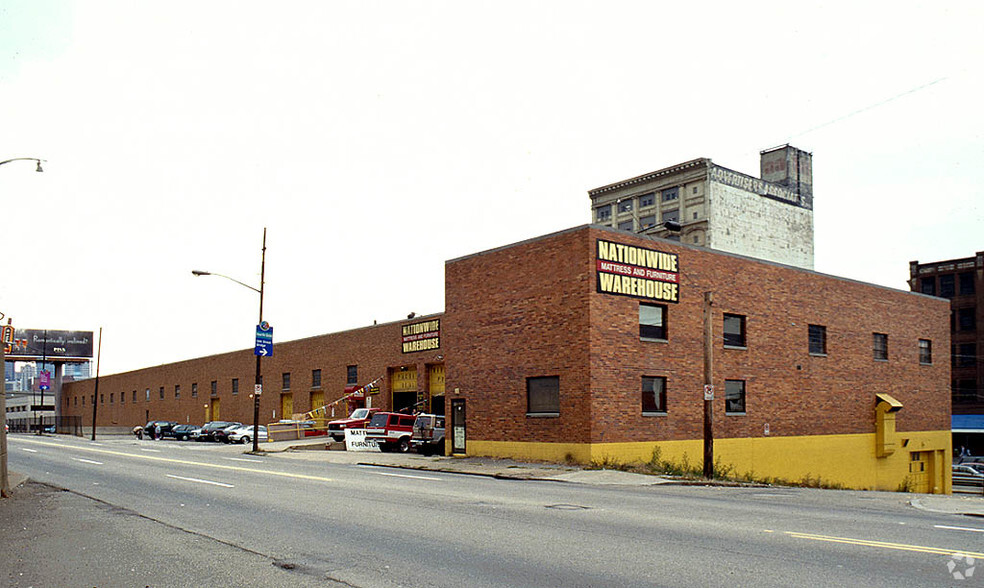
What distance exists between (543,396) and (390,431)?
1115 cm

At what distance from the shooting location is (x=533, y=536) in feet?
36.3

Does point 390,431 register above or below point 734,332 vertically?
below

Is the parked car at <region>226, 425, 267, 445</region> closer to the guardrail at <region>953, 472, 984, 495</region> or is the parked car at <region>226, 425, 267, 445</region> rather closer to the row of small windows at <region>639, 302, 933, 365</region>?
the row of small windows at <region>639, 302, 933, 365</region>

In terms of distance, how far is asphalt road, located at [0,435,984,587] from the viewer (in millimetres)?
8445

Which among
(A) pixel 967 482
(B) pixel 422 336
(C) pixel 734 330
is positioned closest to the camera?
(C) pixel 734 330

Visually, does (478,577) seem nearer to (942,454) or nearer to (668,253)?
(668,253)

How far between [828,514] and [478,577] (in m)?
7.95

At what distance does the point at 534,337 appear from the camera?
29438 millimetres

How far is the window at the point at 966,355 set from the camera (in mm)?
81562

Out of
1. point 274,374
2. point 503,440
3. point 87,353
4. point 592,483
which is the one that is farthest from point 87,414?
point 592,483

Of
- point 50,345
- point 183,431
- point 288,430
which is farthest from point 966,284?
point 50,345

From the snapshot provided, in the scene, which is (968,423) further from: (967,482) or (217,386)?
(217,386)

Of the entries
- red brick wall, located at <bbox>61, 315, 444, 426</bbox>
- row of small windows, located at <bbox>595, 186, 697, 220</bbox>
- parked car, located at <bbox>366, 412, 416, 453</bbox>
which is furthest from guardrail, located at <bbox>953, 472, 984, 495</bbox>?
parked car, located at <bbox>366, 412, 416, 453</bbox>

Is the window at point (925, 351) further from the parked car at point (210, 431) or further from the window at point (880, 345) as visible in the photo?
the parked car at point (210, 431)
